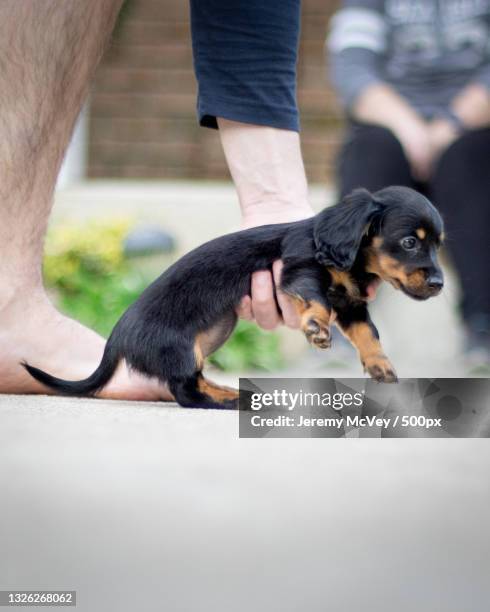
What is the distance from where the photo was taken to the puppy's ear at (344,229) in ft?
5.76

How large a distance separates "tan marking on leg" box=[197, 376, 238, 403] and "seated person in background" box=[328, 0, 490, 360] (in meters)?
2.23

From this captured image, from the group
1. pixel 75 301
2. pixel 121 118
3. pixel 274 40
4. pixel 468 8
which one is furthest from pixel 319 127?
pixel 274 40

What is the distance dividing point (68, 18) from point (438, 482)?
118cm

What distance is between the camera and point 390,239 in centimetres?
177

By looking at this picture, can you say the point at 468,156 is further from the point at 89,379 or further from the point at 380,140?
the point at 89,379

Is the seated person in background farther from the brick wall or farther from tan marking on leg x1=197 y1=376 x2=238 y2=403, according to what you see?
the brick wall

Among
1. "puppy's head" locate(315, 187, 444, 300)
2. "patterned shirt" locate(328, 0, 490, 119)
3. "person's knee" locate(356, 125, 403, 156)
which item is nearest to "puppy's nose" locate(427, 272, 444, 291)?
"puppy's head" locate(315, 187, 444, 300)

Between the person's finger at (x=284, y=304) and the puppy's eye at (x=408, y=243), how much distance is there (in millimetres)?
236

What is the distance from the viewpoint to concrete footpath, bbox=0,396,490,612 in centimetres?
145

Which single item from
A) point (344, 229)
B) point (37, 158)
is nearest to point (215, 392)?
point (344, 229)

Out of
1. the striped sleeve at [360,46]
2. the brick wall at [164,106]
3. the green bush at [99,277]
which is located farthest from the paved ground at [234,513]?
the brick wall at [164,106]

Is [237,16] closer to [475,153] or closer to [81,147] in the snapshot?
Answer: [475,153]

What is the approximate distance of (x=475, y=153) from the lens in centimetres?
424

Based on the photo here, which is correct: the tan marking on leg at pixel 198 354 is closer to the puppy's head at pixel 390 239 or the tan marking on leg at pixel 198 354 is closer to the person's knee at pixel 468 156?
the puppy's head at pixel 390 239
